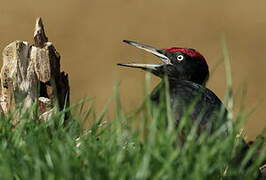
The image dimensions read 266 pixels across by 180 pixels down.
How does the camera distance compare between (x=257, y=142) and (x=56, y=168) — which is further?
(x=257, y=142)

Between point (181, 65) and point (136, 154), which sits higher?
point (136, 154)

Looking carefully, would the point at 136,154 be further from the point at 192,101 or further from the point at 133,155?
the point at 192,101

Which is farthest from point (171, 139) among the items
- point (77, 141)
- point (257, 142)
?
point (77, 141)

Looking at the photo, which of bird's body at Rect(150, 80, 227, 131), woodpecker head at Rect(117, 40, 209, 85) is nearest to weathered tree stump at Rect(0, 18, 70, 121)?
bird's body at Rect(150, 80, 227, 131)

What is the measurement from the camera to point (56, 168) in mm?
4176

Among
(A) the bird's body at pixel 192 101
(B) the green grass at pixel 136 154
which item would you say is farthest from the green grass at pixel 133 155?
(A) the bird's body at pixel 192 101

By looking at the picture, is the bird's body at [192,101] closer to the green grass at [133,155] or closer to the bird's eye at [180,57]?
the bird's eye at [180,57]

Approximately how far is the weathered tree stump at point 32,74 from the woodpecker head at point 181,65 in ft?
5.12

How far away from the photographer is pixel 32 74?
6.81 m

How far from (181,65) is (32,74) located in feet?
7.22

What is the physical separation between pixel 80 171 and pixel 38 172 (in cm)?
26

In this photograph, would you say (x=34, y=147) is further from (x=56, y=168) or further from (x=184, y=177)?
(x=184, y=177)

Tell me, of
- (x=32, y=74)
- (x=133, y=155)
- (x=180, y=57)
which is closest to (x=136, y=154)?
(x=133, y=155)

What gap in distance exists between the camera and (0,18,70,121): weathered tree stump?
267 inches
